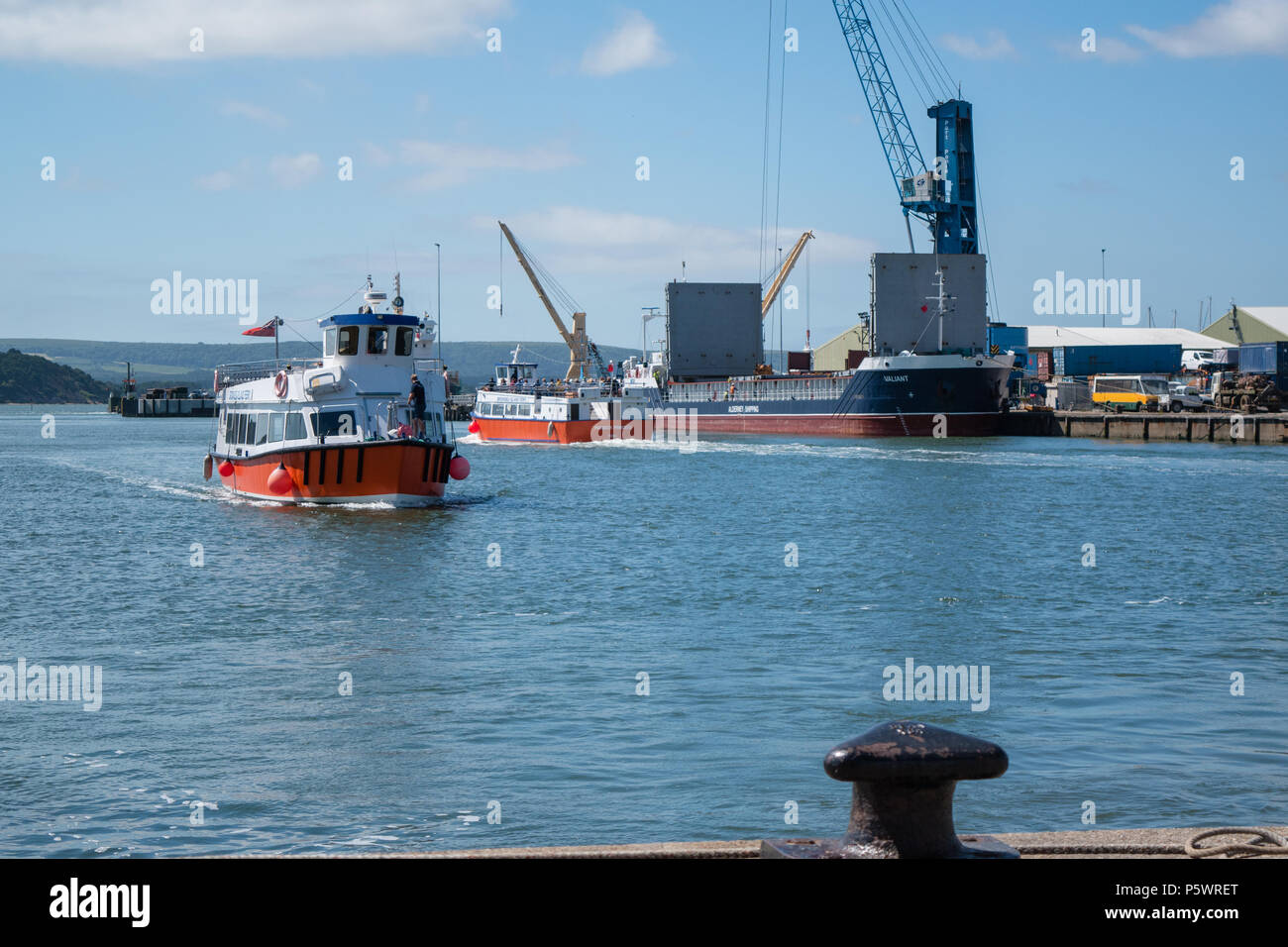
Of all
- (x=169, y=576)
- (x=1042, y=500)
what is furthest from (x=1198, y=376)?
(x=169, y=576)

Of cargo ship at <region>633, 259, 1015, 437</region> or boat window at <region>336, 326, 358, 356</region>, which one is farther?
cargo ship at <region>633, 259, 1015, 437</region>

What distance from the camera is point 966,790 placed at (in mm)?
11453

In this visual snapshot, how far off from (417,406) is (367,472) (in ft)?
8.19

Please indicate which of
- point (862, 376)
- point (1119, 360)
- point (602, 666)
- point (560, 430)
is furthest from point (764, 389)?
point (602, 666)

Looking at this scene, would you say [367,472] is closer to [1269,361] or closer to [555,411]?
[555,411]

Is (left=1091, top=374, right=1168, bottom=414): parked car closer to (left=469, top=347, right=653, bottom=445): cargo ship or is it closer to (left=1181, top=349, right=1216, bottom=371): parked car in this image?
(left=1181, top=349, right=1216, bottom=371): parked car

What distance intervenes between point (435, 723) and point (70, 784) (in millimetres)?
3848

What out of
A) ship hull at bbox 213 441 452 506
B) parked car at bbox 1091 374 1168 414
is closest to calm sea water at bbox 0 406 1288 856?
ship hull at bbox 213 441 452 506

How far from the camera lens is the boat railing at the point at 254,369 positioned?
39.1 meters

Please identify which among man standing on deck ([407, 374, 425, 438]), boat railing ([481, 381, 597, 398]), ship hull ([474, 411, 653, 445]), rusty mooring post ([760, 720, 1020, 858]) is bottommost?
rusty mooring post ([760, 720, 1020, 858])

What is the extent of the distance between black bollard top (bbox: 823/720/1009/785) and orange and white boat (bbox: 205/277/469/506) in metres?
A: 32.7

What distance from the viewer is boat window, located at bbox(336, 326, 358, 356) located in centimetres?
3788

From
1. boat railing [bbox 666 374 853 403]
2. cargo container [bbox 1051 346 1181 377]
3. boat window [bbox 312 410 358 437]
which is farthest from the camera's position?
cargo container [bbox 1051 346 1181 377]

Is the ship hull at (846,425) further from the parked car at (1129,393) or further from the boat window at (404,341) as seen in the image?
the boat window at (404,341)
